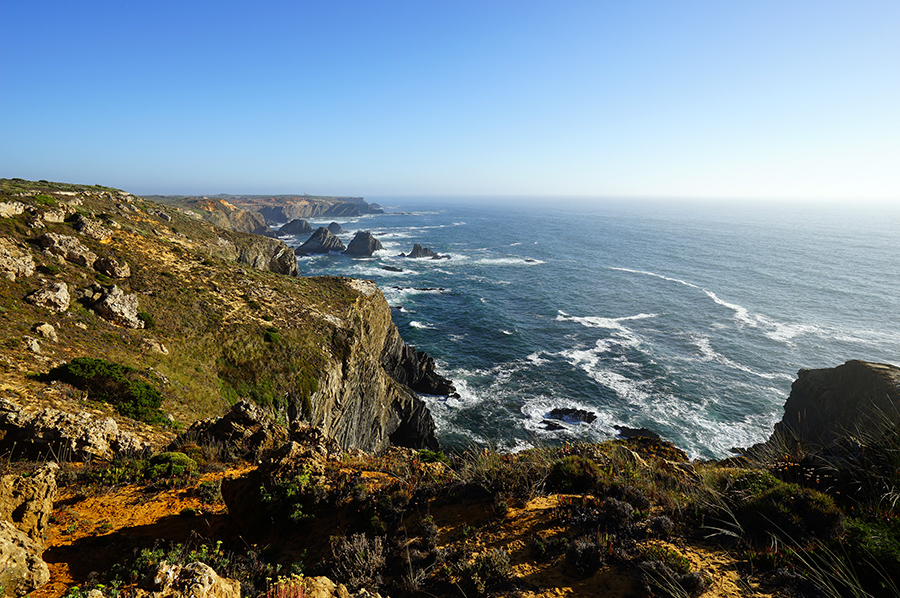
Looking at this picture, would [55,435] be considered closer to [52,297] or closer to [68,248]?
[52,297]

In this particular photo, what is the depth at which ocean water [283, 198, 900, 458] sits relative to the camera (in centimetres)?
3872

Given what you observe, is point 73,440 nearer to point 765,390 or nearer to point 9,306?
point 9,306

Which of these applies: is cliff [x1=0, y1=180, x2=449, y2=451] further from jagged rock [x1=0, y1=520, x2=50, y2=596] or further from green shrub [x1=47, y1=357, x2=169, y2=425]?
jagged rock [x1=0, y1=520, x2=50, y2=596]

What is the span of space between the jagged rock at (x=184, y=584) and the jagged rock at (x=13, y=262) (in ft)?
89.2

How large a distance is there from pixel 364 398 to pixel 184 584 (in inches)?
1124

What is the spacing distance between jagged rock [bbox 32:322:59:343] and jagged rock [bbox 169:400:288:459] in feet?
32.8

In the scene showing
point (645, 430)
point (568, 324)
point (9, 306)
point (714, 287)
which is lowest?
point (645, 430)

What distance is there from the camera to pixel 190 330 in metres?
25.0

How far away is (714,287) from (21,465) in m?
100

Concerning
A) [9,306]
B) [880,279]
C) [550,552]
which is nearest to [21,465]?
[9,306]

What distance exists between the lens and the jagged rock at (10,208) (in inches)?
1030

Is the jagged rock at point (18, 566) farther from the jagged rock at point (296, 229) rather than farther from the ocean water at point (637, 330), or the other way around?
the jagged rock at point (296, 229)

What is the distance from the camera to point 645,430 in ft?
115

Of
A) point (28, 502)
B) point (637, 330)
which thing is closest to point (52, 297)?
point (28, 502)
